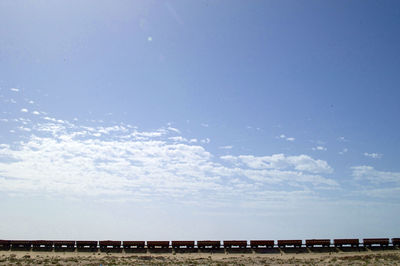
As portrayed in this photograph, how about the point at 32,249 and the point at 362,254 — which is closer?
the point at 362,254

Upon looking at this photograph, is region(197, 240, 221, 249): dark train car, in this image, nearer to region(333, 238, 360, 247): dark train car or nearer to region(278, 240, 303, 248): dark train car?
region(278, 240, 303, 248): dark train car

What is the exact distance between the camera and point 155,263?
30641 mm

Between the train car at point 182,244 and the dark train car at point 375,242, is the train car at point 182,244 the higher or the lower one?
the higher one

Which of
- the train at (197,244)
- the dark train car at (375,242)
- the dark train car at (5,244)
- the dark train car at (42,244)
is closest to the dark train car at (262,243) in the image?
the train at (197,244)

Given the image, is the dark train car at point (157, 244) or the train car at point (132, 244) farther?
the train car at point (132, 244)

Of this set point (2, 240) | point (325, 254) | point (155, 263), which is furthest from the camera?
point (2, 240)

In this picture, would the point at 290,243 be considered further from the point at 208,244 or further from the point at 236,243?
the point at 208,244

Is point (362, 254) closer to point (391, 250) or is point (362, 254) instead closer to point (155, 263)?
point (391, 250)

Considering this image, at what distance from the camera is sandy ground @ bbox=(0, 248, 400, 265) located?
30453mm

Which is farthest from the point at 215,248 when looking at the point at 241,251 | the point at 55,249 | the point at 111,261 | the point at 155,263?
the point at 55,249

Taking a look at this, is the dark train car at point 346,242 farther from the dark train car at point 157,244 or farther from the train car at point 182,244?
the dark train car at point 157,244

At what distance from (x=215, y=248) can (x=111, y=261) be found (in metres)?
13.7

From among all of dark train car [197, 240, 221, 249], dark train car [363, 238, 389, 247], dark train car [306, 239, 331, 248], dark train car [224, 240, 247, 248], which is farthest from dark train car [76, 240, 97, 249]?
dark train car [363, 238, 389, 247]

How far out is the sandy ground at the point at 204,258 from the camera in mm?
30453
